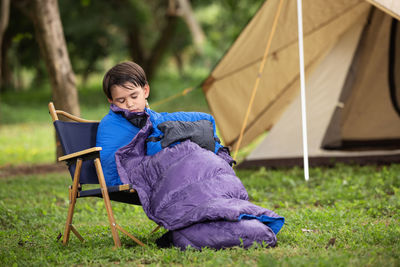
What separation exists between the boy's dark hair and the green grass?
3.30 feet

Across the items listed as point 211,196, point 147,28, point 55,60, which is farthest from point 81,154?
point 147,28

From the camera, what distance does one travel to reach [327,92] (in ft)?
21.7

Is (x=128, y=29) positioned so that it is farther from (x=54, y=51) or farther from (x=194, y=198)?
(x=194, y=198)

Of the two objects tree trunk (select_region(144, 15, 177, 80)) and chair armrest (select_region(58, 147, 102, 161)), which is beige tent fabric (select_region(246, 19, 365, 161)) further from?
tree trunk (select_region(144, 15, 177, 80))

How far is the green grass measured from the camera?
283cm

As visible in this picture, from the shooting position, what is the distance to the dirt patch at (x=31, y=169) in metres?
7.26

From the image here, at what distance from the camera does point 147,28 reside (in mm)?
20359

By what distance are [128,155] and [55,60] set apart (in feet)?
13.1

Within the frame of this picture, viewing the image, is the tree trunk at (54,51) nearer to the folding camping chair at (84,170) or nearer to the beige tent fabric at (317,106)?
the beige tent fabric at (317,106)

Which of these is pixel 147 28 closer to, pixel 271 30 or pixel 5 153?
pixel 5 153

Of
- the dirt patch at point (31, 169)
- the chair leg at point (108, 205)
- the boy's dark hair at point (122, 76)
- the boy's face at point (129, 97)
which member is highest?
the boy's dark hair at point (122, 76)

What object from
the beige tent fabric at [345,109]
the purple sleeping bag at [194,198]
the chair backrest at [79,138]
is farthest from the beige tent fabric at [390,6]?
the chair backrest at [79,138]

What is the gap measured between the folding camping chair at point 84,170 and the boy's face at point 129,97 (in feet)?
1.25

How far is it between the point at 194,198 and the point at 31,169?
5.11 m
